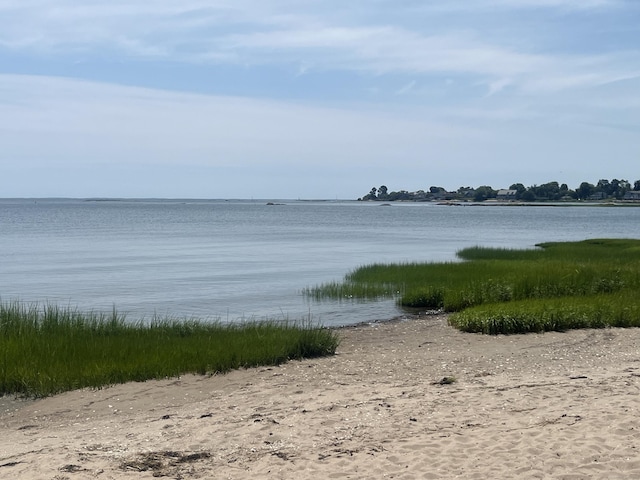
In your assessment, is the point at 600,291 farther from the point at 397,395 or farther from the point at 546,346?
the point at 397,395

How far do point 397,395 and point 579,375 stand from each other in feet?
11.0

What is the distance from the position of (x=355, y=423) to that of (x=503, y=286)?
15.1 metres

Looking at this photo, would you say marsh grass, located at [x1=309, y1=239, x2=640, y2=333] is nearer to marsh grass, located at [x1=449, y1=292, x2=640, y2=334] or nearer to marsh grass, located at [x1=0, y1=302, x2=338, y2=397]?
marsh grass, located at [x1=449, y1=292, x2=640, y2=334]

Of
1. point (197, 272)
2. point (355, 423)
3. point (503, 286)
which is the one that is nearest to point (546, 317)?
point (503, 286)

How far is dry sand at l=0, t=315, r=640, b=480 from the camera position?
7996mm

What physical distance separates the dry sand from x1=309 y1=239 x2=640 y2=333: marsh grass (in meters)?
4.00

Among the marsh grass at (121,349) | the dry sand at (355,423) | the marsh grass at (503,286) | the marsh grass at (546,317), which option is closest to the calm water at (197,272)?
the marsh grass at (503,286)

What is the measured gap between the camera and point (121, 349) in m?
14.6

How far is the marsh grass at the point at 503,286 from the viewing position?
19.2 metres

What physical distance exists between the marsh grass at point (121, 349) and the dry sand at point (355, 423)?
444 millimetres

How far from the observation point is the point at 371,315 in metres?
23.9

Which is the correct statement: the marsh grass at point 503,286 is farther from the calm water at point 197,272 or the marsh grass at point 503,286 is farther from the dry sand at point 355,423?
the dry sand at point 355,423

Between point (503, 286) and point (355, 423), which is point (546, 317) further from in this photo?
point (355, 423)

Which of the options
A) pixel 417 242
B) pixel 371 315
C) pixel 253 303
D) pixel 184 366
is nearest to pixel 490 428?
pixel 184 366
